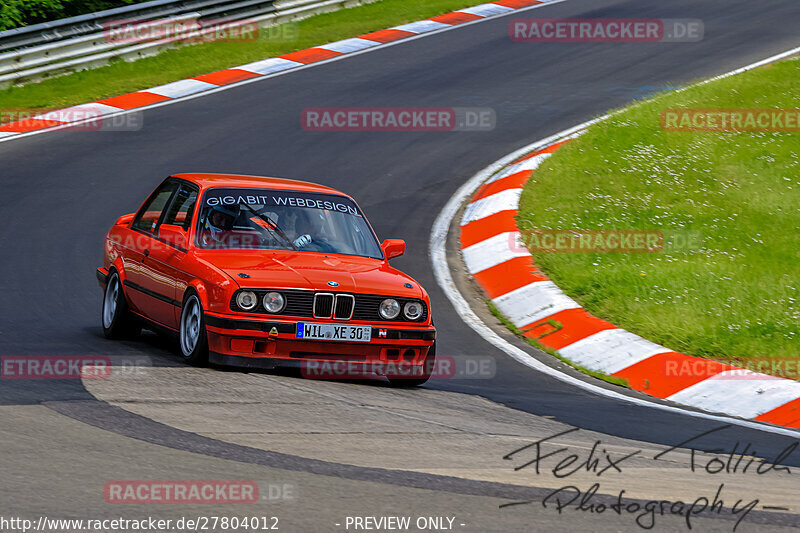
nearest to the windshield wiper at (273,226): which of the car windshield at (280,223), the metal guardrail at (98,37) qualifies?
the car windshield at (280,223)

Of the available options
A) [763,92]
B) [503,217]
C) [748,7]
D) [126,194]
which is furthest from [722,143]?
[748,7]

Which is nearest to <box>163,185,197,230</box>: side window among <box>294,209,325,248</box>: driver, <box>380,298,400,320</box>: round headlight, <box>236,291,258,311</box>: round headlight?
<box>294,209,325,248</box>: driver

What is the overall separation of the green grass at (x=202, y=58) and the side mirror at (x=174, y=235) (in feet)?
30.1

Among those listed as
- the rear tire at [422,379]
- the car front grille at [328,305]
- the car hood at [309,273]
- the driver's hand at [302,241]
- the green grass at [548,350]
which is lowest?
the green grass at [548,350]

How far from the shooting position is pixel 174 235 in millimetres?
8469

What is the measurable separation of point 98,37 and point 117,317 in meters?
11.8

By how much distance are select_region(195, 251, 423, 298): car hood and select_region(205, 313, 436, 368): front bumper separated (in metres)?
0.27

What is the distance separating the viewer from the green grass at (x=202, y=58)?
58.0ft

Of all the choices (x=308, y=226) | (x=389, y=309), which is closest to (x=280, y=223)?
(x=308, y=226)

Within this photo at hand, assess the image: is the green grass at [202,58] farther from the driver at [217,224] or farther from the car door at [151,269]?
the driver at [217,224]

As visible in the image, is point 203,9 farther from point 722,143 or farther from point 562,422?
point 562,422

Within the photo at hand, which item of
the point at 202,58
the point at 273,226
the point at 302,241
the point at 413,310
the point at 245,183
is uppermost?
the point at 202,58

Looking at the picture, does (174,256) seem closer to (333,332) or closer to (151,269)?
(151,269)

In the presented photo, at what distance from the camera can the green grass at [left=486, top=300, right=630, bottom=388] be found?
859 cm
